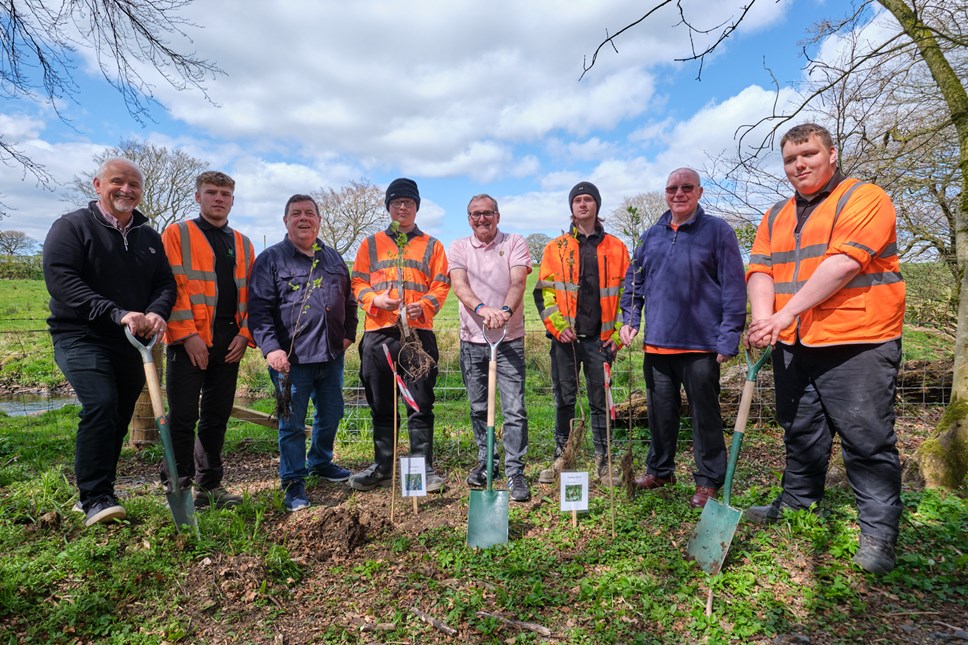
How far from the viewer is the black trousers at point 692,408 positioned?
11.6 feet

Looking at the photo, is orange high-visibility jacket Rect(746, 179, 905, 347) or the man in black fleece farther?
the man in black fleece

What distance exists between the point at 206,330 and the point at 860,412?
4175 millimetres

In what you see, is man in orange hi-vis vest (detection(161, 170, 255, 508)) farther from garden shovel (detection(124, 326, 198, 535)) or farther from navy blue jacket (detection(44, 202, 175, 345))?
garden shovel (detection(124, 326, 198, 535))

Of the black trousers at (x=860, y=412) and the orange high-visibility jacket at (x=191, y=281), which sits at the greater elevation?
the orange high-visibility jacket at (x=191, y=281)

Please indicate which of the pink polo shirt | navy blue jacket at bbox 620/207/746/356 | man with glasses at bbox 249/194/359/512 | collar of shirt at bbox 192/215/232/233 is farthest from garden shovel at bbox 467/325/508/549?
collar of shirt at bbox 192/215/232/233

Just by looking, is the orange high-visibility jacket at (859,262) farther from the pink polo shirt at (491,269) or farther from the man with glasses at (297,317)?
the man with glasses at (297,317)

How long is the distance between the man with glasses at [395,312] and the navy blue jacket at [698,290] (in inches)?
62.6

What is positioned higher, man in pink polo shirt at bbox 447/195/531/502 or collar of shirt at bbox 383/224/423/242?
collar of shirt at bbox 383/224/423/242

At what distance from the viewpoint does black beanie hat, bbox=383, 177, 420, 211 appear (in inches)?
163

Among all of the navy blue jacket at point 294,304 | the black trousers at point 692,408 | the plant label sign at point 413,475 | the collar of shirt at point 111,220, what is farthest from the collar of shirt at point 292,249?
the black trousers at point 692,408

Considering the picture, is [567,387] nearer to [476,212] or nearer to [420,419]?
[420,419]

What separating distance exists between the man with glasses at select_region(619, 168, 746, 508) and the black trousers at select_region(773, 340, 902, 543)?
0.48m

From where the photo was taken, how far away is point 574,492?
10.8 ft

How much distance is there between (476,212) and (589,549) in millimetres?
2481
